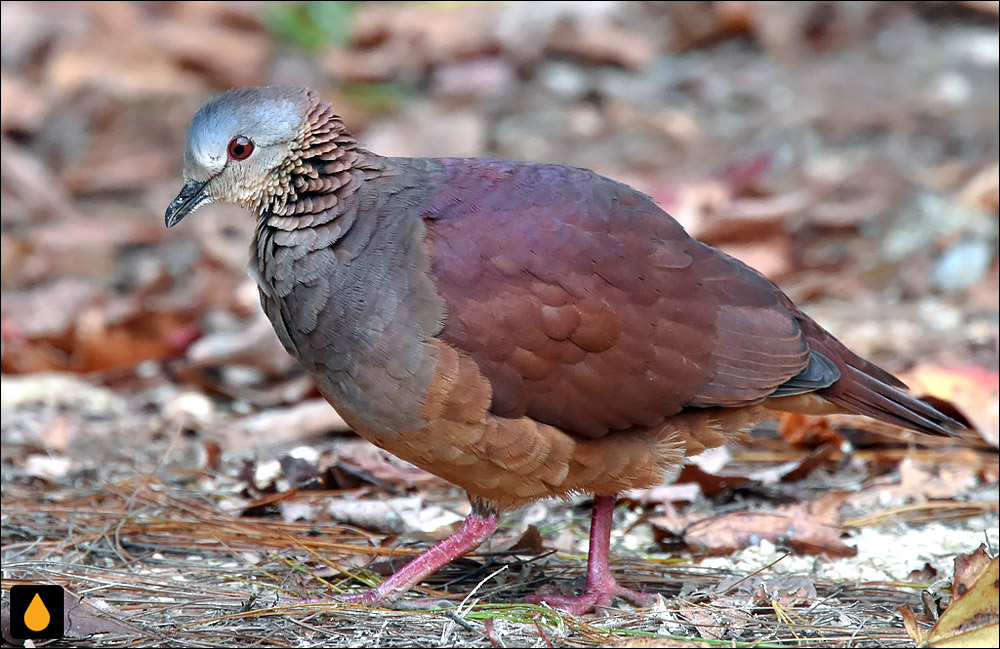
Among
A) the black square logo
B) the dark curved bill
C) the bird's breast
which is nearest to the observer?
the black square logo

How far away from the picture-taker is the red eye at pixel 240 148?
356 cm

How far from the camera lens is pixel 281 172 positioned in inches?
140

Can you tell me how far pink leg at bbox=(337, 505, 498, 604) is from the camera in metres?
3.43

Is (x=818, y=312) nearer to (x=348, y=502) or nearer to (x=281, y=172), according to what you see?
(x=348, y=502)

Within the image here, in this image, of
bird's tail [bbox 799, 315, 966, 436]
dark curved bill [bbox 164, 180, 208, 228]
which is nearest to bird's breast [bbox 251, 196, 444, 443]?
dark curved bill [bbox 164, 180, 208, 228]

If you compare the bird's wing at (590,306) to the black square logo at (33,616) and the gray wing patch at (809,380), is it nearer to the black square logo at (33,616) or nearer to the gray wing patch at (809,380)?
the gray wing patch at (809,380)

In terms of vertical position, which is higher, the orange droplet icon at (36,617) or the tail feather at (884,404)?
the tail feather at (884,404)

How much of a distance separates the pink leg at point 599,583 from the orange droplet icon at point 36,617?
1.33m

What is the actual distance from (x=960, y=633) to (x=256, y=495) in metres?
2.50

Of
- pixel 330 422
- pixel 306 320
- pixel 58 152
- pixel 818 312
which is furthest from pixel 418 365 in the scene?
pixel 58 152

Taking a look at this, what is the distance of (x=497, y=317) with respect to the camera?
10.9 feet

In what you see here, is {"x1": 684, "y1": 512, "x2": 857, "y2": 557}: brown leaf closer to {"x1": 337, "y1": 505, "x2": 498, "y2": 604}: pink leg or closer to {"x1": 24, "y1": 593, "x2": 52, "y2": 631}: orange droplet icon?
{"x1": 337, "y1": 505, "x2": 498, "y2": 604}: pink leg

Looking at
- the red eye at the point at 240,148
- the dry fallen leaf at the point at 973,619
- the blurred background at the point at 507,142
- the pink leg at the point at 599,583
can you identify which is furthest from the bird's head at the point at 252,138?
the dry fallen leaf at the point at 973,619

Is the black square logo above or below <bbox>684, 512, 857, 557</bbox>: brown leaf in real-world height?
below
